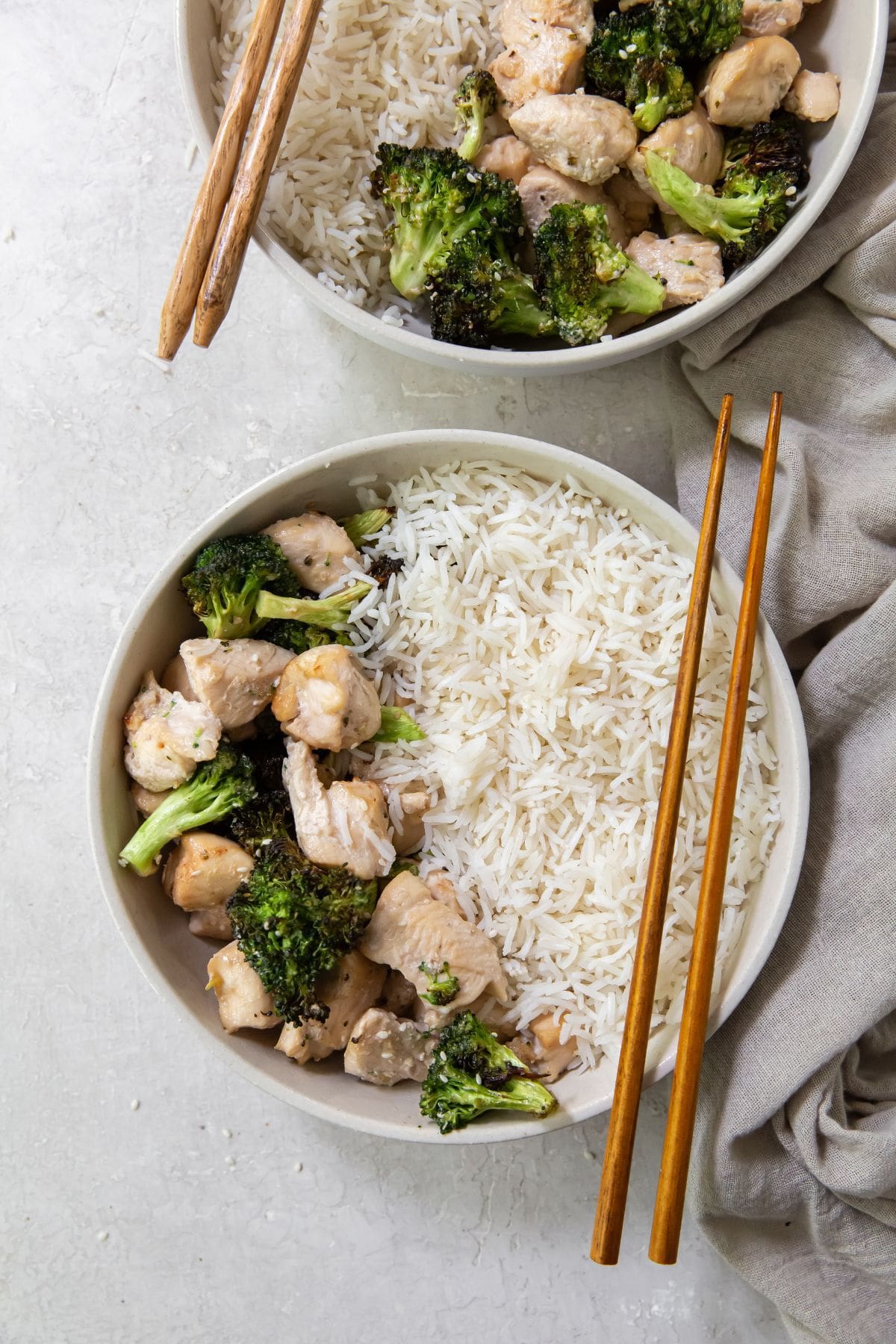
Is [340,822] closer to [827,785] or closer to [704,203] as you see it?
[827,785]

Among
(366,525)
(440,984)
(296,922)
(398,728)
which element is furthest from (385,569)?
(440,984)

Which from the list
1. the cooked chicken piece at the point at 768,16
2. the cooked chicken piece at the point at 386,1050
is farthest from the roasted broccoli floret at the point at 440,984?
the cooked chicken piece at the point at 768,16

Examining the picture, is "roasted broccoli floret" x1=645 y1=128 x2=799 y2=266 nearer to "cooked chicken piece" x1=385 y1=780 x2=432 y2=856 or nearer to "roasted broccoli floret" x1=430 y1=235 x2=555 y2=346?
"roasted broccoli floret" x1=430 y1=235 x2=555 y2=346

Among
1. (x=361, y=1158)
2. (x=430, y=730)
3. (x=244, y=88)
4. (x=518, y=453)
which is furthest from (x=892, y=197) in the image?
(x=361, y=1158)

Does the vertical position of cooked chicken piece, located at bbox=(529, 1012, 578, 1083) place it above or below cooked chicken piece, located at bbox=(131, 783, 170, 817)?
below

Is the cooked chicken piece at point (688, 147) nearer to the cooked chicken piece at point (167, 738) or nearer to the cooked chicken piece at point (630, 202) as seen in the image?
the cooked chicken piece at point (630, 202)

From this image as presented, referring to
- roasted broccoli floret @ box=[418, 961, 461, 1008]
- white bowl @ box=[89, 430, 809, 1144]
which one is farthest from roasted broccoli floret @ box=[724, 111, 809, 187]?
roasted broccoli floret @ box=[418, 961, 461, 1008]
